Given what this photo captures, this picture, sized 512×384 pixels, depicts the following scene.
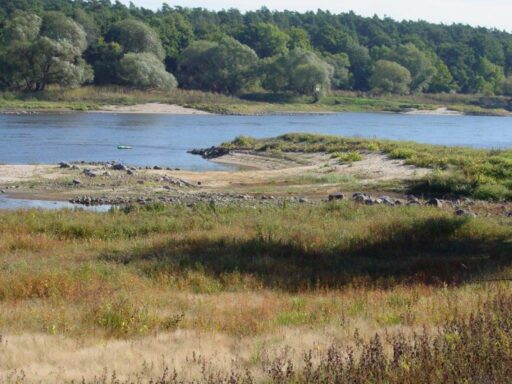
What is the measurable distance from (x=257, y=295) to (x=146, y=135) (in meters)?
63.6

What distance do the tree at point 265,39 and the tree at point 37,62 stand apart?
58233mm

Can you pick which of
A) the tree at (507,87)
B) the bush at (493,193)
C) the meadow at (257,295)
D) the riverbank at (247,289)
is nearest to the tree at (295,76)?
the tree at (507,87)

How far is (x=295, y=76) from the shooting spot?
141375 mm

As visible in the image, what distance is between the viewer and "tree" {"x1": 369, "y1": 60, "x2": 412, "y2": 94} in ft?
551

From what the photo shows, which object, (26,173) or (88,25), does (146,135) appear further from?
(88,25)

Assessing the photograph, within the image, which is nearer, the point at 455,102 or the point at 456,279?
the point at 456,279

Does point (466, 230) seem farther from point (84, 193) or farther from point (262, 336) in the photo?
point (84, 193)

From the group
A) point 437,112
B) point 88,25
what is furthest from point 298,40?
point 88,25

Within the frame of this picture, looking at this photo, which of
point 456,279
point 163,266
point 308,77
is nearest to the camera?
point 456,279

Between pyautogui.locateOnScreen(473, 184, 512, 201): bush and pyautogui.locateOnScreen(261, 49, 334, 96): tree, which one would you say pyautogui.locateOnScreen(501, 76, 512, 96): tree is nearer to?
pyautogui.locateOnScreen(261, 49, 334, 96): tree

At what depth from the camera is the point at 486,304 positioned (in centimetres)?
1054

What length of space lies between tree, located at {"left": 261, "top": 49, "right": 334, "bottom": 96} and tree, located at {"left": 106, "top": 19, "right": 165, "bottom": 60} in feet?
60.7

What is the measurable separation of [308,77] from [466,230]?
12275 cm

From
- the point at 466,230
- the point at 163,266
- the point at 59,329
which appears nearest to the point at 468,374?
the point at 59,329
